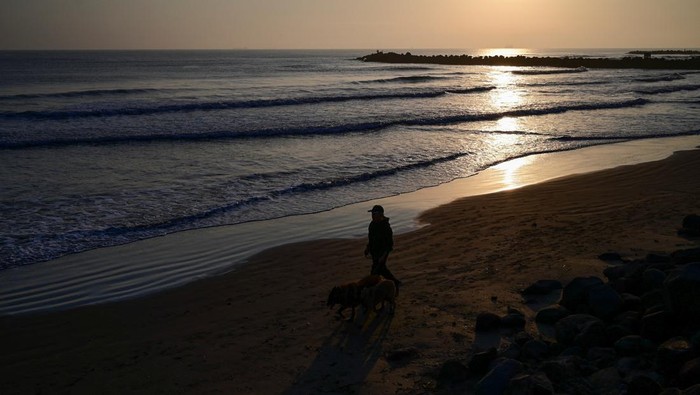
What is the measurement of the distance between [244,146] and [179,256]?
12364 mm

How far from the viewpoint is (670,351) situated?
5.31m

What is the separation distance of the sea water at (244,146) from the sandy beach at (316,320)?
3.16 metres

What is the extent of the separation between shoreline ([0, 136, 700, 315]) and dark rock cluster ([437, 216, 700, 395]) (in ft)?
16.0

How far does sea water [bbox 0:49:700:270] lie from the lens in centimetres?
1280

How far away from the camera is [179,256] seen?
1025 cm

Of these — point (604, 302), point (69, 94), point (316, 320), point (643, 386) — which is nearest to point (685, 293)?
point (604, 302)

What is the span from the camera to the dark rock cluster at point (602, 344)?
5.11 metres

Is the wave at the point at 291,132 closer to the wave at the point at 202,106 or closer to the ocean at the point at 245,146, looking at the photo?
the ocean at the point at 245,146

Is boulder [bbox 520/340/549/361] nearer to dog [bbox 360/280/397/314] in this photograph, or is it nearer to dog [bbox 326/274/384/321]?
dog [bbox 360/280/397/314]

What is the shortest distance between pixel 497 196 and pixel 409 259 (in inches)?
209

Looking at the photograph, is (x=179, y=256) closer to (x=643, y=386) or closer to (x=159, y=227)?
(x=159, y=227)

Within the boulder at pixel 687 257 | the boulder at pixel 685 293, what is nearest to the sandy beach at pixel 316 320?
the boulder at pixel 687 257

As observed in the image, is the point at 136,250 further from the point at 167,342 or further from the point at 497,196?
the point at 497,196

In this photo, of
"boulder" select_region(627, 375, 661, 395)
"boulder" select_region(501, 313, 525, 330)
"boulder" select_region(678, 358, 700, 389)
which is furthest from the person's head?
"boulder" select_region(678, 358, 700, 389)
